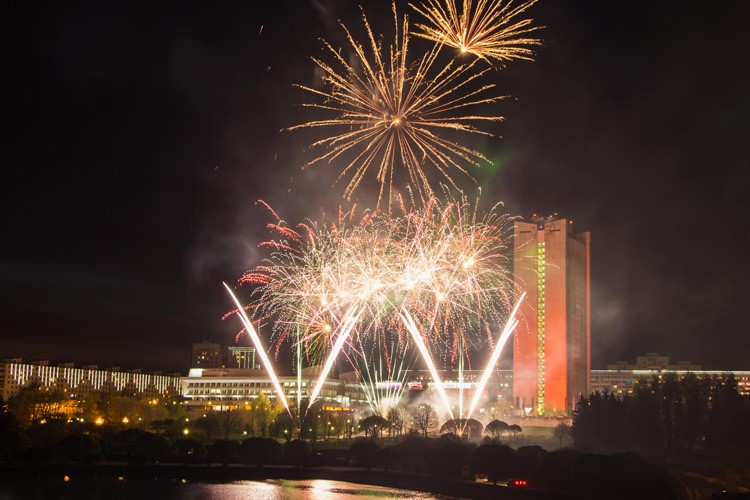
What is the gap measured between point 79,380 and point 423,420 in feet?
344

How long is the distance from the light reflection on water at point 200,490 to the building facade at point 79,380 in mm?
77671

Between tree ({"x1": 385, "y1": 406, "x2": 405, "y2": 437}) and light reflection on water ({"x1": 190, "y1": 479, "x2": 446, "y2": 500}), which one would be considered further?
tree ({"x1": 385, "y1": 406, "x2": 405, "y2": 437})

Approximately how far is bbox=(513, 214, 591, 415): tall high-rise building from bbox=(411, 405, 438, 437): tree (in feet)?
51.7

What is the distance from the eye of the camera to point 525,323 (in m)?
86.8

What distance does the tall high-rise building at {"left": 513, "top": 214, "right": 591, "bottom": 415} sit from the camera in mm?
84688

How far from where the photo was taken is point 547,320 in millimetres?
85812

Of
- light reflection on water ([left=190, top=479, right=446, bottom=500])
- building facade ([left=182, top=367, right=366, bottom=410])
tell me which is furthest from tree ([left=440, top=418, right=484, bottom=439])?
building facade ([left=182, top=367, right=366, bottom=410])

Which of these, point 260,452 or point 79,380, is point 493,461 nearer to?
point 260,452

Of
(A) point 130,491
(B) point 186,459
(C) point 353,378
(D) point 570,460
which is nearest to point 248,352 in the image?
(C) point 353,378

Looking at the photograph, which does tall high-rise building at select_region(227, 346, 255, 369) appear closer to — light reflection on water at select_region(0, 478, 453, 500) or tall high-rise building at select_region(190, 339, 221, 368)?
tall high-rise building at select_region(190, 339, 221, 368)

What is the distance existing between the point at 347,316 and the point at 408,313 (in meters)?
3.19

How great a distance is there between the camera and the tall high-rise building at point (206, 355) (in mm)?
159325

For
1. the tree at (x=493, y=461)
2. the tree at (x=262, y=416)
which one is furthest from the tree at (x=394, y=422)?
the tree at (x=493, y=461)

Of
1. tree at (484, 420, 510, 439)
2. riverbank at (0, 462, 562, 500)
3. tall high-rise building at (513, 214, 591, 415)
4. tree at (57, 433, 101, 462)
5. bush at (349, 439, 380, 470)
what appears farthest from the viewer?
tall high-rise building at (513, 214, 591, 415)
